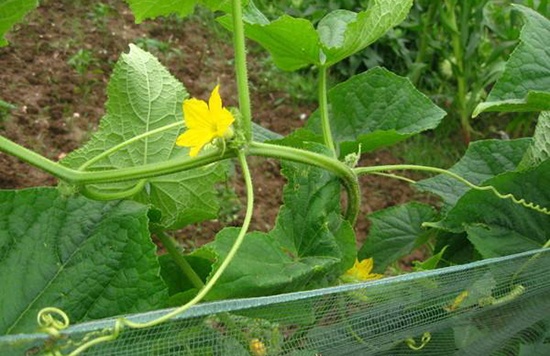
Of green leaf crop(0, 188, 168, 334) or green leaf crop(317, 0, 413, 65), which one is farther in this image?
green leaf crop(317, 0, 413, 65)

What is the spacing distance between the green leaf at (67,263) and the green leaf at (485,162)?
55cm

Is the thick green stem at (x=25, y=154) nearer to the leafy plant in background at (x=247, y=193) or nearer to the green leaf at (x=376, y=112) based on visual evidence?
the leafy plant in background at (x=247, y=193)

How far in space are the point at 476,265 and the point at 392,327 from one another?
0.13 meters

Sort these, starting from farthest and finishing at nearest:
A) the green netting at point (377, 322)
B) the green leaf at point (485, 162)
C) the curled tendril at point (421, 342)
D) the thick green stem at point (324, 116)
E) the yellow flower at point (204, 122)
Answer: the green leaf at point (485, 162), the thick green stem at point (324, 116), the curled tendril at point (421, 342), the yellow flower at point (204, 122), the green netting at point (377, 322)

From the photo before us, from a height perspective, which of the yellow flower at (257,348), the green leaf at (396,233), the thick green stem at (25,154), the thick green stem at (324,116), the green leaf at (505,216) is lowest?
the green leaf at (396,233)

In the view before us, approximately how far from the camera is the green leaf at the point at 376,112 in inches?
41.9

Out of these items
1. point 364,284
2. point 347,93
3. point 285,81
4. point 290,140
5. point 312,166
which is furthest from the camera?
point 285,81

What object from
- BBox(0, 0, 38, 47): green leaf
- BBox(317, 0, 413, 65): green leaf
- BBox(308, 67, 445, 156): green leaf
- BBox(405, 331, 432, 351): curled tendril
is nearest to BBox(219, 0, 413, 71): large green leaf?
BBox(317, 0, 413, 65): green leaf

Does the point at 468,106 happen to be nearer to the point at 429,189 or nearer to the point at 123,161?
the point at 429,189

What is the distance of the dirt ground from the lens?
2576 millimetres

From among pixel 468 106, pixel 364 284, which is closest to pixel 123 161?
pixel 364 284

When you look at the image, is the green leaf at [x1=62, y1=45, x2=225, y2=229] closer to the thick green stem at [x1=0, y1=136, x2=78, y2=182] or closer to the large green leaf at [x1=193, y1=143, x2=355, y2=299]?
the large green leaf at [x1=193, y1=143, x2=355, y2=299]

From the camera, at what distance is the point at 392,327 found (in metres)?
0.83

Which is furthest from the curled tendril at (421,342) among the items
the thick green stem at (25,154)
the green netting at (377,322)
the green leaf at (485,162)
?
the thick green stem at (25,154)
